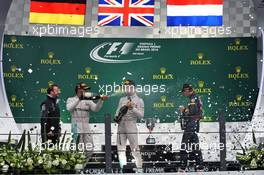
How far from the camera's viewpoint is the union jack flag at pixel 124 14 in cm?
866

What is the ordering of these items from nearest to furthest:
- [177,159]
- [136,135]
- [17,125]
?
[177,159]
[136,135]
[17,125]

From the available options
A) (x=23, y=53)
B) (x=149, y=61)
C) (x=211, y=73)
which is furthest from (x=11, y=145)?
(x=211, y=73)

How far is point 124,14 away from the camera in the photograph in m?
8.70

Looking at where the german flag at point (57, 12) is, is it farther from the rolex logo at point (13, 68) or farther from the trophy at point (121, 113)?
the trophy at point (121, 113)

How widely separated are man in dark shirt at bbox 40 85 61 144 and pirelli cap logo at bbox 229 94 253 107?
2212 mm

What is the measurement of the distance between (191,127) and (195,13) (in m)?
1.89

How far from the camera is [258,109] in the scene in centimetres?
855

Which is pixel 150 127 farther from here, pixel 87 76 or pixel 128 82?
pixel 87 76

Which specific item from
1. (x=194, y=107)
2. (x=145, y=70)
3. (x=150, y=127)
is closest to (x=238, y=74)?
(x=194, y=107)

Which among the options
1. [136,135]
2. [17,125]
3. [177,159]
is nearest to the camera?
[177,159]

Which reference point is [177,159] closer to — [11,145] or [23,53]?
[11,145]

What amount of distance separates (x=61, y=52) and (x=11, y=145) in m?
1.82

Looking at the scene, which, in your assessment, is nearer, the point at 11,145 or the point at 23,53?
the point at 11,145

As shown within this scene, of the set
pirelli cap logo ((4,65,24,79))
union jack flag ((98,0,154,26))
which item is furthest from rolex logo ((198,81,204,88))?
pirelli cap logo ((4,65,24,79))
